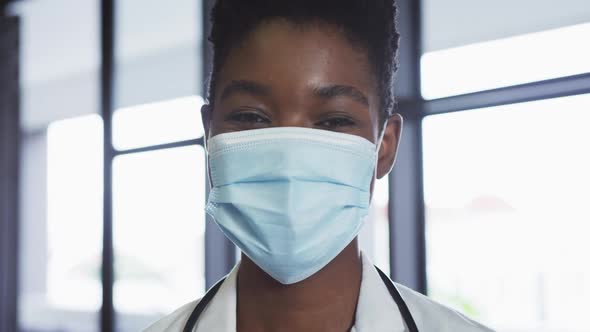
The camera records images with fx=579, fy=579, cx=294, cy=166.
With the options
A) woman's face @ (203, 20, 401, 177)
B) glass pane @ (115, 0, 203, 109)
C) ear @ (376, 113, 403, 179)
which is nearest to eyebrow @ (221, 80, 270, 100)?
woman's face @ (203, 20, 401, 177)

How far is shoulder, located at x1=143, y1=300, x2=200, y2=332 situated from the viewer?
3.40 ft

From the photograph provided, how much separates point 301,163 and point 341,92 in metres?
0.13

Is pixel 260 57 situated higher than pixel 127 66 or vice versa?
pixel 127 66

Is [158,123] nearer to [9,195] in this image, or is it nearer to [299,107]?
[9,195]

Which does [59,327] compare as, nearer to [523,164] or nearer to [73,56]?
[73,56]

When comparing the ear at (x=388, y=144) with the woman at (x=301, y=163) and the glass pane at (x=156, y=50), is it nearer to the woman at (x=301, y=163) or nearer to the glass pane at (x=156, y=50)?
the woman at (x=301, y=163)

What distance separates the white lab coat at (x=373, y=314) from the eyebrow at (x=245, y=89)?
1.10 feet

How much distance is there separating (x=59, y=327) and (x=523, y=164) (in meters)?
3.05

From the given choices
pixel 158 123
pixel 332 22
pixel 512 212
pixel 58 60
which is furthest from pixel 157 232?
pixel 332 22

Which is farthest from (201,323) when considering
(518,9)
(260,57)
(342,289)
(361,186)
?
(518,9)

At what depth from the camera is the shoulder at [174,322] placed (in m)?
1.04

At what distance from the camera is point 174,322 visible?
105cm

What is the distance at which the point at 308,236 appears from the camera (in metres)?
0.92

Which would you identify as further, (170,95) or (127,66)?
(127,66)
